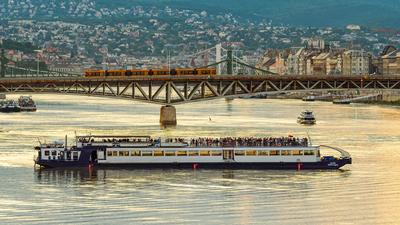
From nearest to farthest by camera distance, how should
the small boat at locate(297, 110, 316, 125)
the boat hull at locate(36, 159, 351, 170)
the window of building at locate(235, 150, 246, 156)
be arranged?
the boat hull at locate(36, 159, 351, 170), the window of building at locate(235, 150, 246, 156), the small boat at locate(297, 110, 316, 125)

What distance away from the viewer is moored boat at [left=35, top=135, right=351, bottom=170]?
83.4 m

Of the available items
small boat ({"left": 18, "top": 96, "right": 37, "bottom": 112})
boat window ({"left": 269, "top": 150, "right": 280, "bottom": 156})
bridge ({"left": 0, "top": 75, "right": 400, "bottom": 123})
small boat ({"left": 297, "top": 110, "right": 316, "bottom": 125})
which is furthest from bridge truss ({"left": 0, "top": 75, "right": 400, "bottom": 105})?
small boat ({"left": 18, "top": 96, "right": 37, "bottom": 112})

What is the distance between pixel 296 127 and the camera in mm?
119875

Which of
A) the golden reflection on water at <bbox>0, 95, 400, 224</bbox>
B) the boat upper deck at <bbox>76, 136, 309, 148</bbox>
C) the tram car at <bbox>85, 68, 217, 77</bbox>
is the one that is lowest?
the golden reflection on water at <bbox>0, 95, 400, 224</bbox>

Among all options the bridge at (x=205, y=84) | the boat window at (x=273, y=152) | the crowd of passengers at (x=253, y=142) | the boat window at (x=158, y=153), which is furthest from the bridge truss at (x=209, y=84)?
the boat window at (x=273, y=152)

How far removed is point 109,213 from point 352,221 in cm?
1008

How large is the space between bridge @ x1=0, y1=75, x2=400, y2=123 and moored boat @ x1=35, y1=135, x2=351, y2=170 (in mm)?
35934

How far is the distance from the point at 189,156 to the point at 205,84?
130 feet

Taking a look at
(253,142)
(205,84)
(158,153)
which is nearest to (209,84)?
(205,84)

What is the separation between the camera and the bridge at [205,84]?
121062 millimetres

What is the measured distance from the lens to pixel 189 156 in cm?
8394

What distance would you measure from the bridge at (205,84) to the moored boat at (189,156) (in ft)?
118

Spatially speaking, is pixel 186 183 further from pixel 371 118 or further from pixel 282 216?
pixel 371 118

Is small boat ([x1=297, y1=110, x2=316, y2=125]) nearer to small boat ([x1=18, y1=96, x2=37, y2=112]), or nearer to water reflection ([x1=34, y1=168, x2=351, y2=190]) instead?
small boat ([x1=18, y1=96, x2=37, y2=112])
